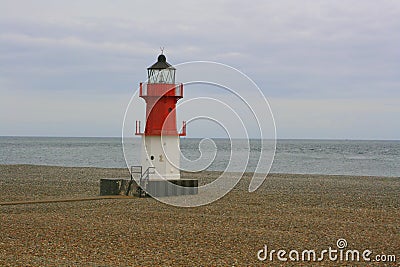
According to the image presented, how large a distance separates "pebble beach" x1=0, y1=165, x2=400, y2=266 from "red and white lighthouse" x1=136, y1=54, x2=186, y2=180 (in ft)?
5.35

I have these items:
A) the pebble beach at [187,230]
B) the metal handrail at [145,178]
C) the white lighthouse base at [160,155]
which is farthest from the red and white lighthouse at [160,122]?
the pebble beach at [187,230]

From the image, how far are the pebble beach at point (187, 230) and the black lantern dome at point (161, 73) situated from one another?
3.84 m

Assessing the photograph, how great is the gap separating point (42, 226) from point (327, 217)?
22.3ft

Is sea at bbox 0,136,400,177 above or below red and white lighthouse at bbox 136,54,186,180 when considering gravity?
below

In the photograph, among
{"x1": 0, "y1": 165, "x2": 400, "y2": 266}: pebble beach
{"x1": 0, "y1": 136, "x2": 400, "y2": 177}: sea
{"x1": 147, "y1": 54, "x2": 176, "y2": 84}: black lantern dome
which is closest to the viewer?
{"x1": 0, "y1": 165, "x2": 400, "y2": 266}: pebble beach

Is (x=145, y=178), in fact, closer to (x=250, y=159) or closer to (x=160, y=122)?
(x=160, y=122)

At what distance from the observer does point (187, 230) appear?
1270cm

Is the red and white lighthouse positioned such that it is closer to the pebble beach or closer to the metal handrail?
the metal handrail

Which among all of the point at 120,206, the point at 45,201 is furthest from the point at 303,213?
the point at 45,201

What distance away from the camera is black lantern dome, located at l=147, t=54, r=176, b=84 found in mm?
19609

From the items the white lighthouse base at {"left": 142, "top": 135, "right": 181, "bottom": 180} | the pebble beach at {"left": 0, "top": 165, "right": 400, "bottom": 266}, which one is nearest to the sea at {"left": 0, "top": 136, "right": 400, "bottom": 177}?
the white lighthouse base at {"left": 142, "top": 135, "right": 181, "bottom": 180}

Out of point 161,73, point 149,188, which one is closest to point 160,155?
point 149,188

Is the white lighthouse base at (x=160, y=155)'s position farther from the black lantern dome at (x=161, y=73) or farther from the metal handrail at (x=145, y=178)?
the black lantern dome at (x=161, y=73)

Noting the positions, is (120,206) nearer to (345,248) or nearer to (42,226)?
(42,226)
